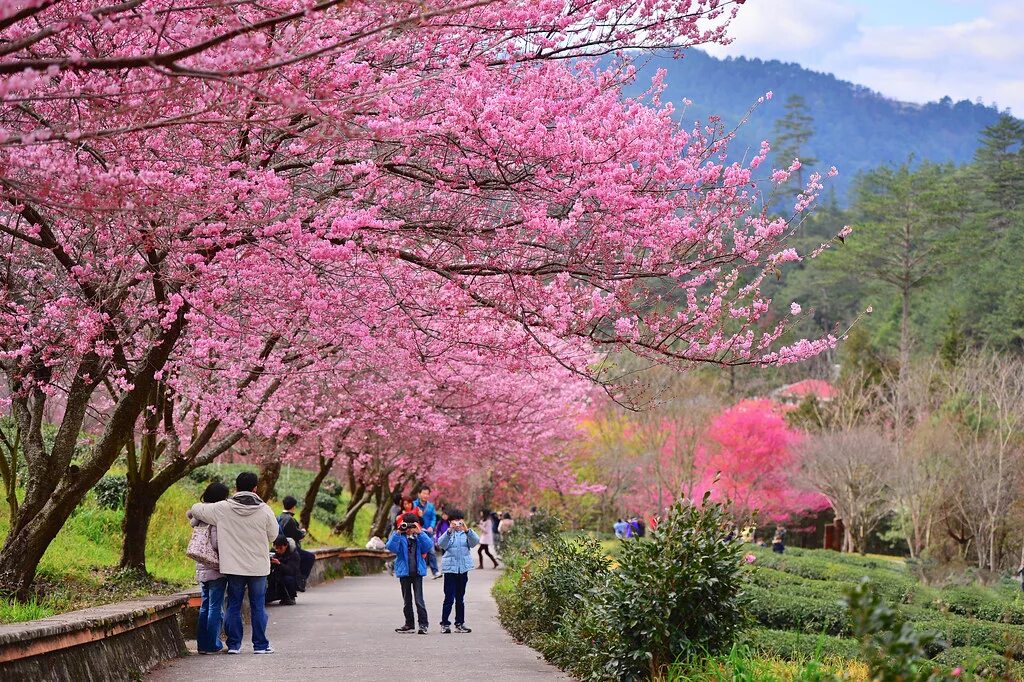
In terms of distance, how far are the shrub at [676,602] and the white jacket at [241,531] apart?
3987 millimetres

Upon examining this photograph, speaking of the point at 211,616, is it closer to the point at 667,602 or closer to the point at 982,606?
the point at 667,602

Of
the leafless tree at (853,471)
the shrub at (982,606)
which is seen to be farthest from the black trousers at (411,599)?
the leafless tree at (853,471)

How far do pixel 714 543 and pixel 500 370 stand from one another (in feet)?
45.7

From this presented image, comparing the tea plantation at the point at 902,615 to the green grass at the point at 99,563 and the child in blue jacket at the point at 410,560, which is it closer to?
the child in blue jacket at the point at 410,560

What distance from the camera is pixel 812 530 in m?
53.8

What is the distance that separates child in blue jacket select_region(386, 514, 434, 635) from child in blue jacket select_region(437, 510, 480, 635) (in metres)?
0.26

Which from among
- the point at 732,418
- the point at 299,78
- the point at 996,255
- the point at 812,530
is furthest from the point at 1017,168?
the point at 299,78

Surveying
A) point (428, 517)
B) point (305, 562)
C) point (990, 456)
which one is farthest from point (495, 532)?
point (990, 456)

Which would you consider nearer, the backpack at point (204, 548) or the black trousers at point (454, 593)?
the backpack at point (204, 548)

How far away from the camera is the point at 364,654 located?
36.2ft

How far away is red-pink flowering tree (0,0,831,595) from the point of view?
723cm

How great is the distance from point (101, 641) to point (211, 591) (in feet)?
8.16

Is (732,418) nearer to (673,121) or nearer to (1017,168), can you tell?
(1017,168)

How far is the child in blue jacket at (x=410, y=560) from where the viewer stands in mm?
13297
